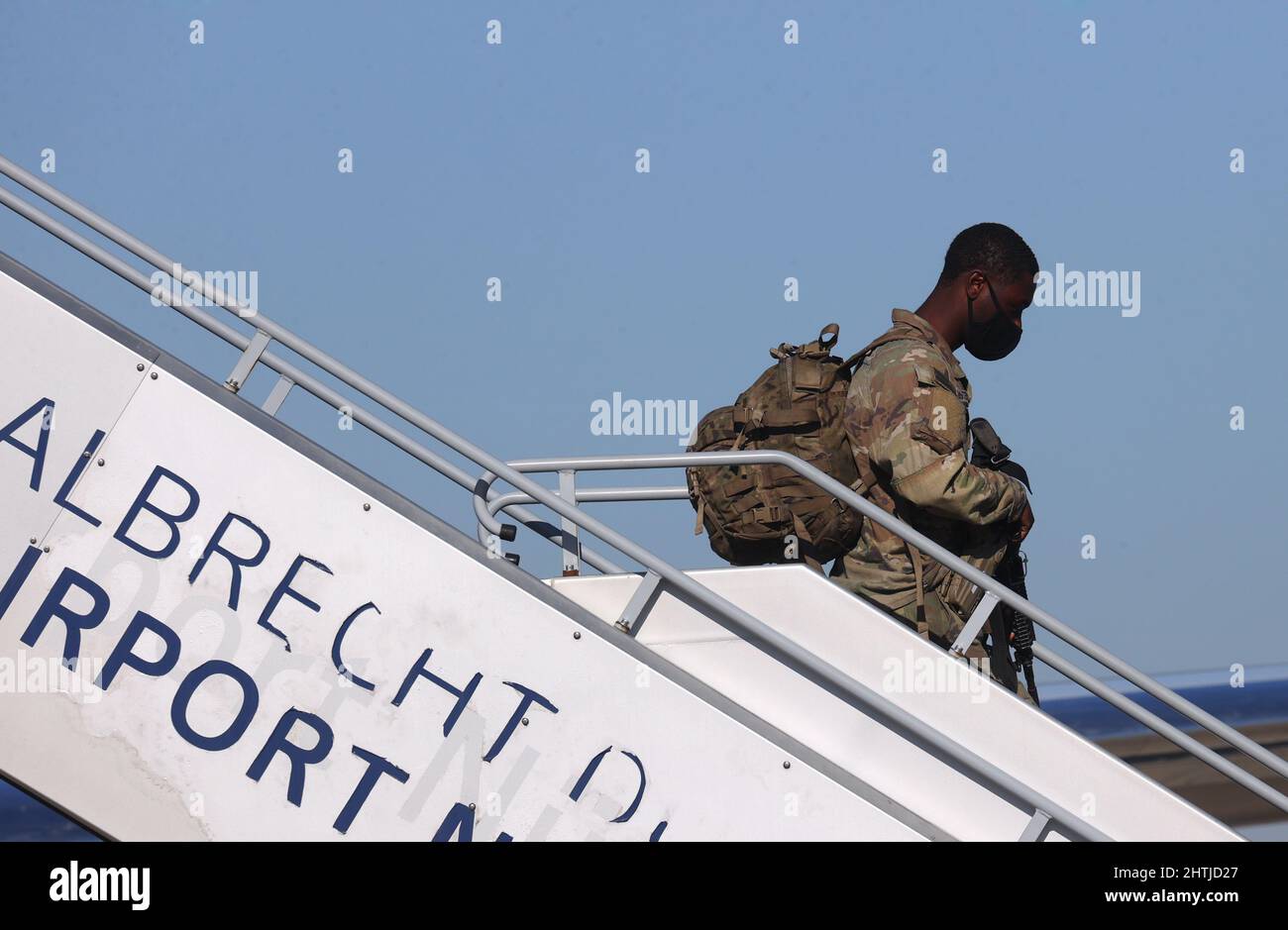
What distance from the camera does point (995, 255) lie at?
5.07 m

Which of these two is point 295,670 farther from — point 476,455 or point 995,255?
point 995,255

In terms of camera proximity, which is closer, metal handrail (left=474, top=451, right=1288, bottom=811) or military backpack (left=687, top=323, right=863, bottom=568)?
metal handrail (left=474, top=451, right=1288, bottom=811)

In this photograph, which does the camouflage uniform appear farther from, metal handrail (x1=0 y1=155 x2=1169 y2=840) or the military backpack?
metal handrail (x1=0 y1=155 x2=1169 y2=840)

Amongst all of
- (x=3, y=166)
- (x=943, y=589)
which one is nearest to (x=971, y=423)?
(x=943, y=589)

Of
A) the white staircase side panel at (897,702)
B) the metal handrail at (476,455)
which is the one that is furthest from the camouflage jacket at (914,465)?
the metal handrail at (476,455)

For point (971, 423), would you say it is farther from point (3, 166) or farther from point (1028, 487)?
point (3, 166)

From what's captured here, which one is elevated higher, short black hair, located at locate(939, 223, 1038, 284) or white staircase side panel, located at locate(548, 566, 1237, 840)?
short black hair, located at locate(939, 223, 1038, 284)

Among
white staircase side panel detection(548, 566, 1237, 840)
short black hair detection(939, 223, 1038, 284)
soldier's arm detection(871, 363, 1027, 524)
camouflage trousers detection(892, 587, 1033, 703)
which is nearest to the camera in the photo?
white staircase side panel detection(548, 566, 1237, 840)

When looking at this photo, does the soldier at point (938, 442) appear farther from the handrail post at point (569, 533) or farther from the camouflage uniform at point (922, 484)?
the handrail post at point (569, 533)

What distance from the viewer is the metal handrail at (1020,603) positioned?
4.19 metres

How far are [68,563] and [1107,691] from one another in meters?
3.35

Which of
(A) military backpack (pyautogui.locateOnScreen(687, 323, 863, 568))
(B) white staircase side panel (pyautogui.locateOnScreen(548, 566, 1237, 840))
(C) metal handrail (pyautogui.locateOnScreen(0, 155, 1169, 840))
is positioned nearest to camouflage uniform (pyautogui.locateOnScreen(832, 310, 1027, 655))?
(A) military backpack (pyautogui.locateOnScreen(687, 323, 863, 568))

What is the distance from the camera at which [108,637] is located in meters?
3.67

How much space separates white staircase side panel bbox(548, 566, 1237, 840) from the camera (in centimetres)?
405
